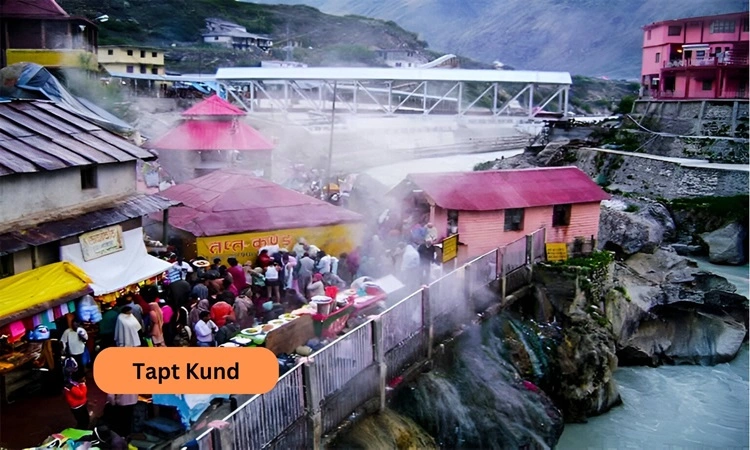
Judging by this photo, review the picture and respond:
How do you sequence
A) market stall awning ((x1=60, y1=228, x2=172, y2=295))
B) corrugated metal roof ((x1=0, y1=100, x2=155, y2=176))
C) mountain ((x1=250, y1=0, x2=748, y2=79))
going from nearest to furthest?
corrugated metal roof ((x1=0, y1=100, x2=155, y2=176)), market stall awning ((x1=60, y1=228, x2=172, y2=295)), mountain ((x1=250, y1=0, x2=748, y2=79))

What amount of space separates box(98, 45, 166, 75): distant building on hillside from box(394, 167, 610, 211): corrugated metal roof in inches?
692

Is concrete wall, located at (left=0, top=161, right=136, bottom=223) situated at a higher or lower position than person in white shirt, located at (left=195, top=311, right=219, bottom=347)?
higher

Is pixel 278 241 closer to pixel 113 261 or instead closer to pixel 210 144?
pixel 113 261

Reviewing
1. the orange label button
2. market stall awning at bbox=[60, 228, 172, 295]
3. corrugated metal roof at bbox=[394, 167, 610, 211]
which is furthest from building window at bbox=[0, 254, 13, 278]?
corrugated metal roof at bbox=[394, 167, 610, 211]

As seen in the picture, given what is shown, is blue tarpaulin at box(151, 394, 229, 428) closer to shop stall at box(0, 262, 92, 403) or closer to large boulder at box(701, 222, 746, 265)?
shop stall at box(0, 262, 92, 403)

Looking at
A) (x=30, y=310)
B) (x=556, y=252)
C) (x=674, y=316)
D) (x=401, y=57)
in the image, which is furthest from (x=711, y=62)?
(x=30, y=310)

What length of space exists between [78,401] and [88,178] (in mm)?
2588

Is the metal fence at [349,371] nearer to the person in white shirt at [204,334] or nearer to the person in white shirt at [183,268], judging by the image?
the person in white shirt at [204,334]

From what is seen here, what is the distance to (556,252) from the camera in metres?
10.8

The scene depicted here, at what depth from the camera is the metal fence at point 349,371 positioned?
4758mm

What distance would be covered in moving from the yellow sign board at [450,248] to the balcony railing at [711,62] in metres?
22.1

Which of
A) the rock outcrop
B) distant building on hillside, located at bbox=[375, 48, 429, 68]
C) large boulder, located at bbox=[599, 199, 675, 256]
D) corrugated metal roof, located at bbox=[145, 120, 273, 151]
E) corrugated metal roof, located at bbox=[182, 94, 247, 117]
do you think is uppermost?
distant building on hillside, located at bbox=[375, 48, 429, 68]

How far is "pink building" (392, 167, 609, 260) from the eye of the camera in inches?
416

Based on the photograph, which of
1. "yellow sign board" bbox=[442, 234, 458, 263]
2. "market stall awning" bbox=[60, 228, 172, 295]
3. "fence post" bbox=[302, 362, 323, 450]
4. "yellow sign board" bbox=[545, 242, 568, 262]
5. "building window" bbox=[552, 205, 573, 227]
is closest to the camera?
"fence post" bbox=[302, 362, 323, 450]
